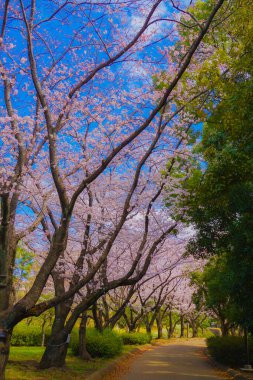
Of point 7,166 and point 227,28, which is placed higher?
point 227,28

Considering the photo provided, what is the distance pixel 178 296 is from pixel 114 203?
2928 centimetres

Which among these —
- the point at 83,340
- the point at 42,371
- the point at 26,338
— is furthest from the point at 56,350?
the point at 26,338

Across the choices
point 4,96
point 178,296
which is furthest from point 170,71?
point 178,296

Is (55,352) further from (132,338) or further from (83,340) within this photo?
(132,338)

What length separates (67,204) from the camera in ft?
24.1

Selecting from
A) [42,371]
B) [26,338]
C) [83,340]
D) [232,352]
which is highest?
[83,340]

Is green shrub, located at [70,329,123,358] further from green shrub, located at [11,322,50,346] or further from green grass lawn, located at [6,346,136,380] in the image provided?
green shrub, located at [11,322,50,346]

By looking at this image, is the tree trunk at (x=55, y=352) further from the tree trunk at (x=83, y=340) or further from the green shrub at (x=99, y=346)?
the green shrub at (x=99, y=346)

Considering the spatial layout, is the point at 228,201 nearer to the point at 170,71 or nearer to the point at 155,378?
the point at 170,71

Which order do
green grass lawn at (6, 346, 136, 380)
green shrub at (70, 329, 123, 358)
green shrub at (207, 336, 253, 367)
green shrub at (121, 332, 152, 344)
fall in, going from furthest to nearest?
green shrub at (121, 332, 152, 344)
green shrub at (70, 329, 123, 358)
green shrub at (207, 336, 253, 367)
green grass lawn at (6, 346, 136, 380)

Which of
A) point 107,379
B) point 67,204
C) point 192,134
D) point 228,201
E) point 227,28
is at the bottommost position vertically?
point 107,379

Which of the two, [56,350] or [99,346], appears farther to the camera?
[99,346]

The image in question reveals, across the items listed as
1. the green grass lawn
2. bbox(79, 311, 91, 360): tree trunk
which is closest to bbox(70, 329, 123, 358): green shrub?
bbox(79, 311, 91, 360): tree trunk

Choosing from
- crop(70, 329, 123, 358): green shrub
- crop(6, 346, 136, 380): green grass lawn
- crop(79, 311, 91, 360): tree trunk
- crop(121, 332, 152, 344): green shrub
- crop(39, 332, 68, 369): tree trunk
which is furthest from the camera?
crop(121, 332, 152, 344): green shrub
